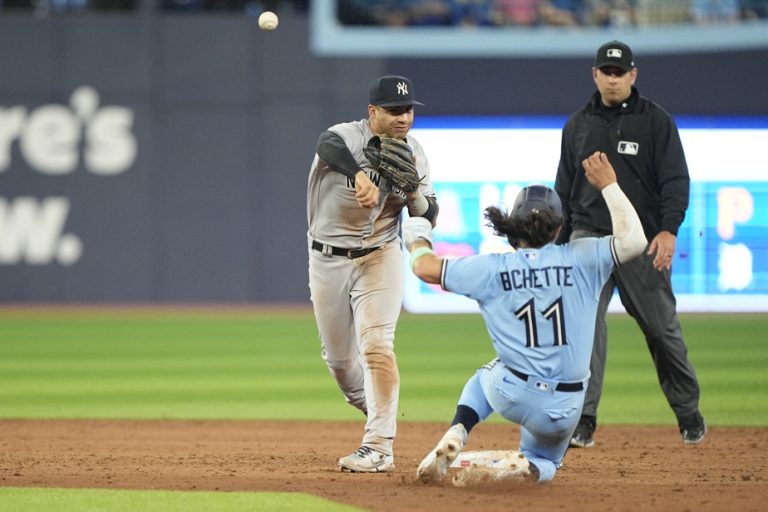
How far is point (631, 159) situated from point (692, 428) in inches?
62.4

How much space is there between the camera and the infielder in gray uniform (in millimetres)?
6016

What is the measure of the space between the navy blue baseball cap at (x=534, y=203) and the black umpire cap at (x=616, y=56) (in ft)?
6.35

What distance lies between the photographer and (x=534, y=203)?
507 centimetres

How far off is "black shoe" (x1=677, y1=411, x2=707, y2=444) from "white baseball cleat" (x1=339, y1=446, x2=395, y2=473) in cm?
200

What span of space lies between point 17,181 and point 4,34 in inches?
96.1

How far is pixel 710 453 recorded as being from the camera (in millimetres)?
6812

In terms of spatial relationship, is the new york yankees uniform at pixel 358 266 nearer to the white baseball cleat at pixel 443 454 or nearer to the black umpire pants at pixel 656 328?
the white baseball cleat at pixel 443 454

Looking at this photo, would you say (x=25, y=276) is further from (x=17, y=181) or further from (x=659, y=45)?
(x=659, y=45)

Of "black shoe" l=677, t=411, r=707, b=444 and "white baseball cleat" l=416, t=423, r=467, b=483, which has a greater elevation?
"white baseball cleat" l=416, t=423, r=467, b=483

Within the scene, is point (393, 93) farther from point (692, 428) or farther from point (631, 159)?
point (692, 428)

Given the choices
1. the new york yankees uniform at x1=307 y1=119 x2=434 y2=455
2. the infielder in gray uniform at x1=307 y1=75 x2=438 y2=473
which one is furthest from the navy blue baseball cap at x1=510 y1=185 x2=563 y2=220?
the new york yankees uniform at x1=307 y1=119 x2=434 y2=455

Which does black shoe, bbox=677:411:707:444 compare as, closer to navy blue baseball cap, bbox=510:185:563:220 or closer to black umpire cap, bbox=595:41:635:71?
black umpire cap, bbox=595:41:635:71

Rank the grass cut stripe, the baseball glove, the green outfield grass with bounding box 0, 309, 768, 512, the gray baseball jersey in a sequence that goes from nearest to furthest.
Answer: the grass cut stripe → the baseball glove → the gray baseball jersey → the green outfield grass with bounding box 0, 309, 768, 512

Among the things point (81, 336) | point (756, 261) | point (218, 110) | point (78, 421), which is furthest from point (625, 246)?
point (218, 110)
